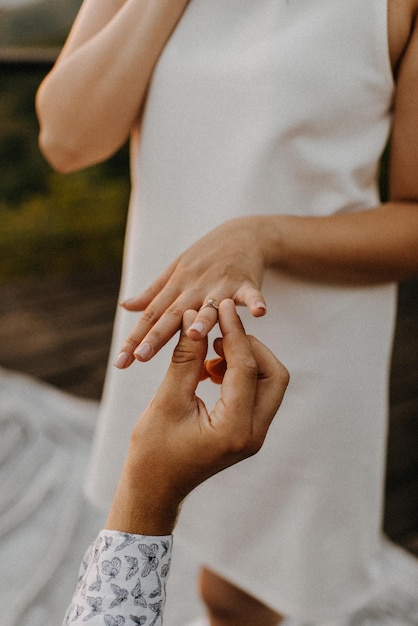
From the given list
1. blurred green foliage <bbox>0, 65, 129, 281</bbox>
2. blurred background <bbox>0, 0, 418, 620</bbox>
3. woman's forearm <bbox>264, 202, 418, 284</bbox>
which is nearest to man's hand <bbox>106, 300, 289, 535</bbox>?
woman's forearm <bbox>264, 202, 418, 284</bbox>

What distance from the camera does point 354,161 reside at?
904 mm

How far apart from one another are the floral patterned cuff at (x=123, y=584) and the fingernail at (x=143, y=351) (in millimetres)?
164

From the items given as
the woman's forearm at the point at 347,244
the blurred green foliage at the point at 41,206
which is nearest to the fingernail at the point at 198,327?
the woman's forearm at the point at 347,244

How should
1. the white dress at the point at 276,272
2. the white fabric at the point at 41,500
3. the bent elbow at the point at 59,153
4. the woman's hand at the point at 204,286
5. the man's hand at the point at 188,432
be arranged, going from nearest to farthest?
the man's hand at the point at 188,432
the woman's hand at the point at 204,286
the white dress at the point at 276,272
the bent elbow at the point at 59,153
the white fabric at the point at 41,500

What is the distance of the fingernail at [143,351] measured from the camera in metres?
0.66

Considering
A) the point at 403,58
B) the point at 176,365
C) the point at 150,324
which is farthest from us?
the point at 403,58

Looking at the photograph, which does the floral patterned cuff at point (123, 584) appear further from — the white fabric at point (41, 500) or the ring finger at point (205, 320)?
the white fabric at point (41, 500)

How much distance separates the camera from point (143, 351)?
0.66m

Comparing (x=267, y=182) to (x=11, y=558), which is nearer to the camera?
(x=267, y=182)

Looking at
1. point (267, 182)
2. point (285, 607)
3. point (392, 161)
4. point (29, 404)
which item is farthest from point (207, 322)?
point (29, 404)

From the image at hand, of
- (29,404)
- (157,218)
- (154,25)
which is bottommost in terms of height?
(29,404)

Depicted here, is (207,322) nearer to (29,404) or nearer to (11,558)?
(11,558)

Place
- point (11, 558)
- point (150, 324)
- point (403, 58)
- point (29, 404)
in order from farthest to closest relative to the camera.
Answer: point (29, 404) < point (11, 558) < point (403, 58) < point (150, 324)

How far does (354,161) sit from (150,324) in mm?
372
